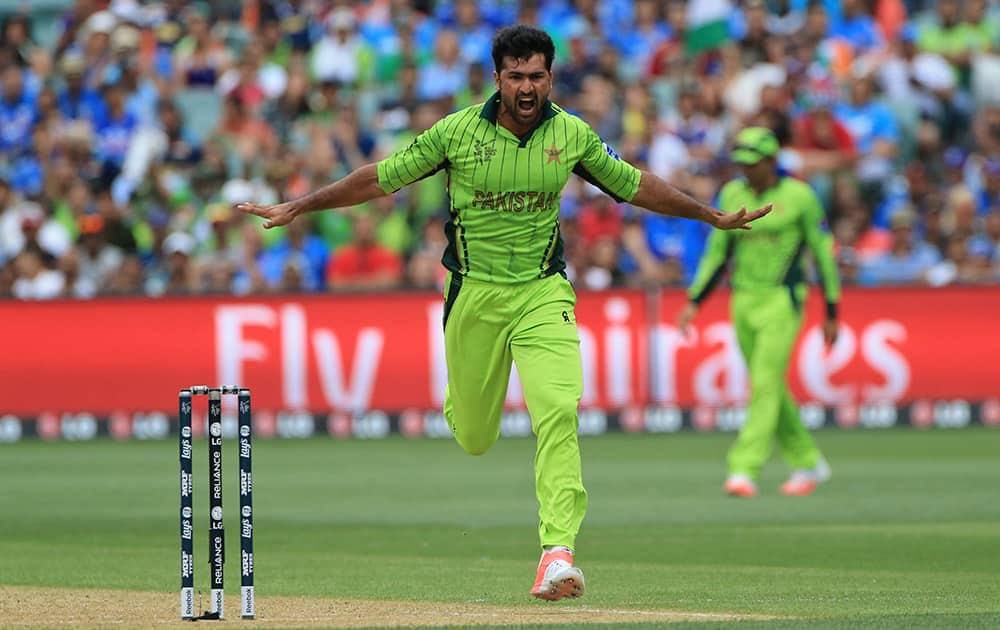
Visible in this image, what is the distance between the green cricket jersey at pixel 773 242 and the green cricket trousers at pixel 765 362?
9 cm

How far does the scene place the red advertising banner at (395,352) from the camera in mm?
20234

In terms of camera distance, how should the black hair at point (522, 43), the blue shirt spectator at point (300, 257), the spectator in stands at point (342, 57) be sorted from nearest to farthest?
1. the black hair at point (522, 43)
2. the blue shirt spectator at point (300, 257)
3. the spectator in stands at point (342, 57)

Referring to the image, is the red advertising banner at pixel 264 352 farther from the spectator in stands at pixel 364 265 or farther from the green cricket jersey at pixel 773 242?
the green cricket jersey at pixel 773 242

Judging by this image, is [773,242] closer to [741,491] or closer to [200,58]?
[741,491]

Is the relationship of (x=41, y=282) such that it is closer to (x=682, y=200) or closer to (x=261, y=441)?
(x=261, y=441)

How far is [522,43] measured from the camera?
329 inches

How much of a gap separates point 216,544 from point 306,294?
13.1 m

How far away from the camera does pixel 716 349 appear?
66.5 feet

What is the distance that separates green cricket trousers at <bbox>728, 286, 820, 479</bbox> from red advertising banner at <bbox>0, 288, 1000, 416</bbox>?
5782mm

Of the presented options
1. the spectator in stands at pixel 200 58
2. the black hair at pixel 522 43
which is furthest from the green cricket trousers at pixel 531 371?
the spectator in stands at pixel 200 58

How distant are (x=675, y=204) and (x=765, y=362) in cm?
551

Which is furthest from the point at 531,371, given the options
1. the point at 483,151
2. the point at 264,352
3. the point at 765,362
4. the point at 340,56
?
the point at 340,56

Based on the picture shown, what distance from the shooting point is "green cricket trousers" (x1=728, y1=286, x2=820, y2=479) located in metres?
14.1

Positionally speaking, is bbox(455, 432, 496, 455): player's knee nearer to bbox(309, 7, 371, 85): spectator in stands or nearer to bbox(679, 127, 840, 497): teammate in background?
bbox(679, 127, 840, 497): teammate in background
